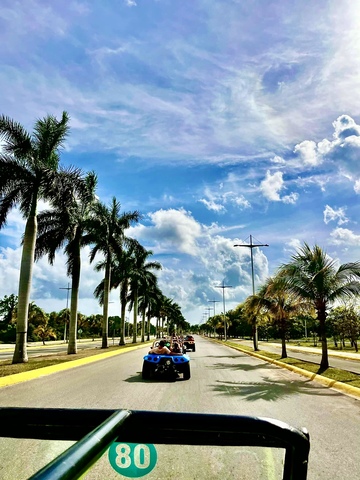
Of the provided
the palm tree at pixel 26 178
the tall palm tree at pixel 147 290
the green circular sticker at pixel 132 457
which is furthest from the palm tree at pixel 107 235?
the green circular sticker at pixel 132 457

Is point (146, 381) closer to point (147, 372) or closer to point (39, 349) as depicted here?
point (147, 372)

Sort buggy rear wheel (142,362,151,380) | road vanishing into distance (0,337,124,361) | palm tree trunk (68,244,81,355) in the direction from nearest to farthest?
buggy rear wheel (142,362,151,380) → palm tree trunk (68,244,81,355) → road vanishing into distance (0,337,124,361)

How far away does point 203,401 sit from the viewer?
31.9ft

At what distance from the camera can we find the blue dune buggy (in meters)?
14.0

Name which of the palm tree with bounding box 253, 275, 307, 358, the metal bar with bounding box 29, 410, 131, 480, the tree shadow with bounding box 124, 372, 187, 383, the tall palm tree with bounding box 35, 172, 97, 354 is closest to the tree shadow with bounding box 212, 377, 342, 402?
the tree shadow with bounding box 124, 372, 187, 383

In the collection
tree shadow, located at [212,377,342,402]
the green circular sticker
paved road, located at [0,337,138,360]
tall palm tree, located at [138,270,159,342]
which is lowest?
paved road, located at [0,337,138,360]

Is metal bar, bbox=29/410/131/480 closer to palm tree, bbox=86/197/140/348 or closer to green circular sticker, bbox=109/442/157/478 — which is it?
green circular sticker, bbox=109/442/157/478

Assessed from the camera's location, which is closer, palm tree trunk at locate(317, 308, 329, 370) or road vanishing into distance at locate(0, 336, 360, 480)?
road vanishing into distance at locate(0, 336, 360, 480)

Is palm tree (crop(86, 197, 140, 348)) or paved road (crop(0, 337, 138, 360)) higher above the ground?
palm tree (crop(86, 197, 140, 348))

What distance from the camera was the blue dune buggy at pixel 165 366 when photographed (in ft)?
46.1

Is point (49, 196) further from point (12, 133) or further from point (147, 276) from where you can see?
point (147, 276)

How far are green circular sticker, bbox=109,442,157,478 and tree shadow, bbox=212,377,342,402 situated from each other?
8.66 m

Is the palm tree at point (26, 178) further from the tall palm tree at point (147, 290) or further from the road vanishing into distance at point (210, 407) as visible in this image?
the tall palm tree at point (147, 290)

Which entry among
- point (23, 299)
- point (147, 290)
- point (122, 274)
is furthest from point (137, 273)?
point (23, 299)
